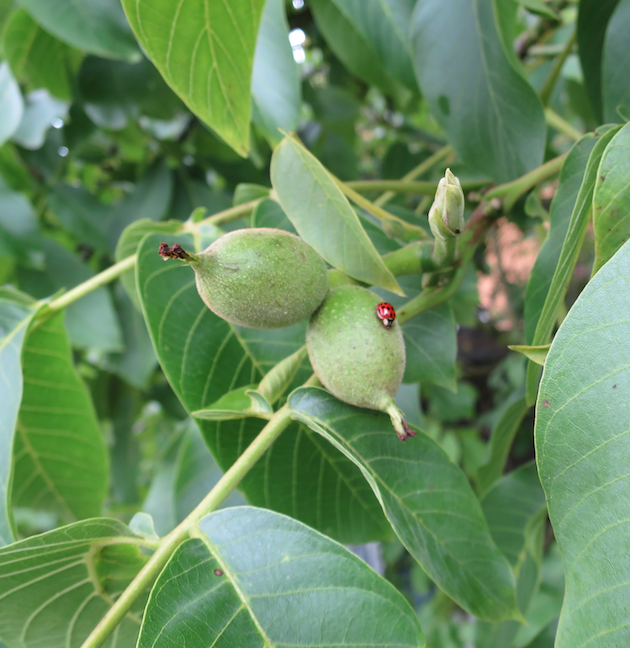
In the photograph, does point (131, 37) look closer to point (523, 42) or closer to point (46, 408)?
point (46, 408)

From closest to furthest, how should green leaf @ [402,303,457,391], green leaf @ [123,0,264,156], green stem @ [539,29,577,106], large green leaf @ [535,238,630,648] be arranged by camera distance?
large green leaf @ [535,238,630,648] → green leaf @ [123,0,264,156] → green leaf @ [402,303,457,391] → green stem @ [539,29,577,106]

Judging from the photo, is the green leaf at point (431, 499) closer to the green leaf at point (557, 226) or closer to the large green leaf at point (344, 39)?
the green leaf at point (557, 226)

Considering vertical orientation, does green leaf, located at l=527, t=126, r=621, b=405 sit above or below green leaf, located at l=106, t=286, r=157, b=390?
above

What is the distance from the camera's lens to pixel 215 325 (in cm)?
70

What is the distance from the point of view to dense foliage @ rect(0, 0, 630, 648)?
1.40 ft

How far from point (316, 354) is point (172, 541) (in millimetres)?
233

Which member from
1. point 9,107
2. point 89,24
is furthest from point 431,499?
point 9,107

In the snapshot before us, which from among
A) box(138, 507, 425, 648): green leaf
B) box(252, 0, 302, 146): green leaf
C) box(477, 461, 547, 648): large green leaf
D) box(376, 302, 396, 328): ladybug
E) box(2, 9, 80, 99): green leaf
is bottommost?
box(477, 461, 547, 648): large green leaf

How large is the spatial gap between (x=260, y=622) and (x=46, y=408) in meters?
0.54

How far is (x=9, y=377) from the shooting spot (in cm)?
73

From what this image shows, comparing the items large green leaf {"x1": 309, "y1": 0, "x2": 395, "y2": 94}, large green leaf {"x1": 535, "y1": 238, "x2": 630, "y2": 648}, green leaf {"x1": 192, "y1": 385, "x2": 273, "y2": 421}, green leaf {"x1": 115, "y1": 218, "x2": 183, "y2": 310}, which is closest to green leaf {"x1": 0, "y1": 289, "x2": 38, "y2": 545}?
green leaf {"x1": 115, "y1": 218, "x2": 183, "y2": 310}

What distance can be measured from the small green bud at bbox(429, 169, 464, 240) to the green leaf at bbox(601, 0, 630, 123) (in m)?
0.45

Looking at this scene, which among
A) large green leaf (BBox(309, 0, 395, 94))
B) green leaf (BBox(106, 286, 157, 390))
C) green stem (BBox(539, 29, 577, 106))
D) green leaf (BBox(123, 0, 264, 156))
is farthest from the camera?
green leaf (BBox(106, 286, 157, 390))

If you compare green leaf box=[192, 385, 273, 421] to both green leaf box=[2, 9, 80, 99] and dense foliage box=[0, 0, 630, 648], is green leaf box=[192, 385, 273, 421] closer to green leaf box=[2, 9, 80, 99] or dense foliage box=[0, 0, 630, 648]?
dense foliage box=[0, 0, 630, 648]
